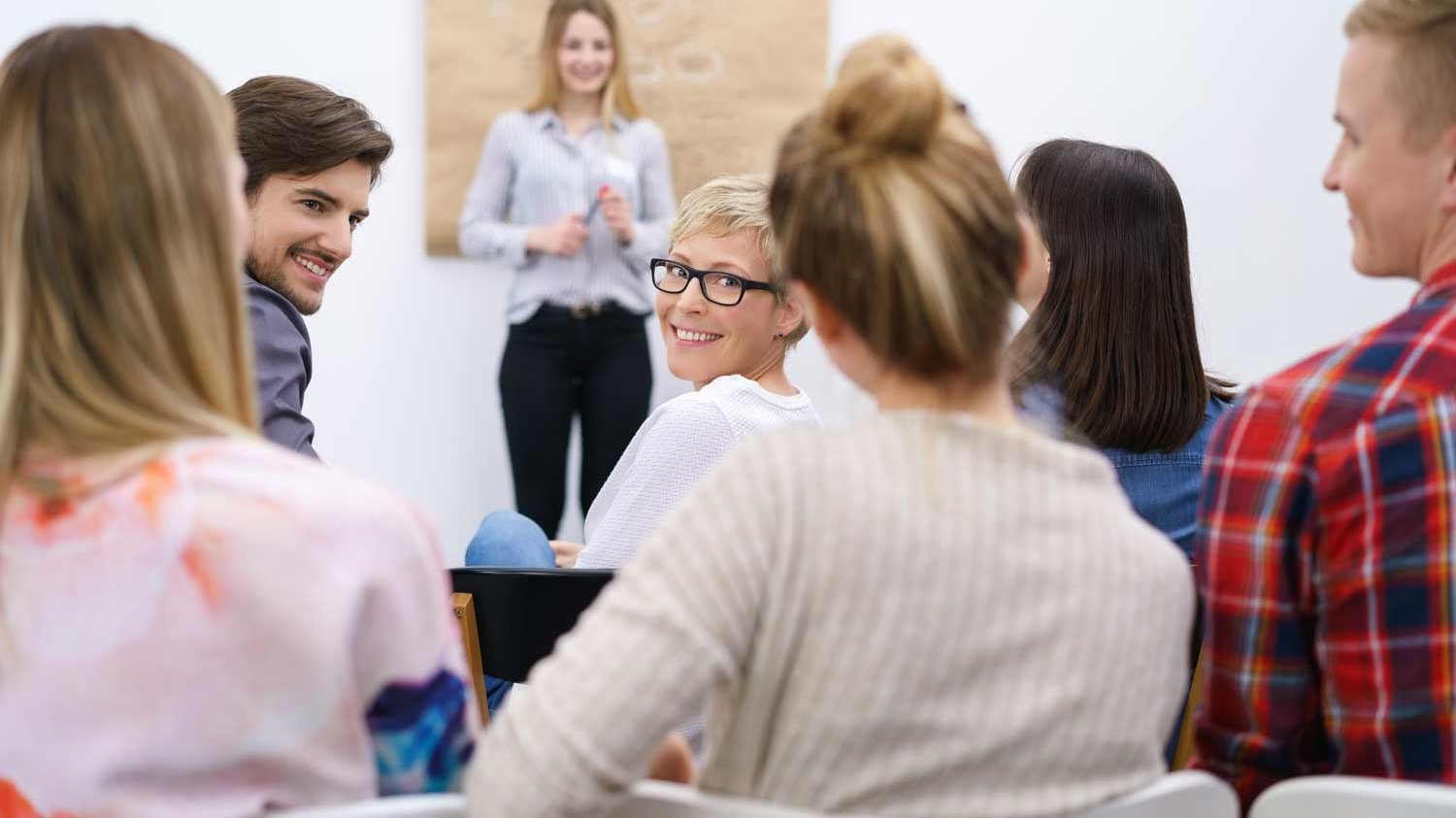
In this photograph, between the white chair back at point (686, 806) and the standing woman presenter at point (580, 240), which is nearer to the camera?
the white chair back at point (686, 806)

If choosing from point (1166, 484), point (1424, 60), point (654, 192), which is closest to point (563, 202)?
point (654, 192)

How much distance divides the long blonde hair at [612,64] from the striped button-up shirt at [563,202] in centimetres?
4

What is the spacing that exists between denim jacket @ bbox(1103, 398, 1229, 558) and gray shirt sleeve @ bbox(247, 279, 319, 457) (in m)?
1.07

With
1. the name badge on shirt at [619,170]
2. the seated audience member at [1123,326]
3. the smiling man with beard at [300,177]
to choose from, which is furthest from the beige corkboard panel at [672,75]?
the seated audience member at [1123,326]

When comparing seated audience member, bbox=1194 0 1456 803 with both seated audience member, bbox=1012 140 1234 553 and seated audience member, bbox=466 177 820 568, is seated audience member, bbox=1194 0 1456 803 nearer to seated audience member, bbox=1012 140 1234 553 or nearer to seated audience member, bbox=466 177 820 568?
seated audience member, bbox=1012 140 1234 553

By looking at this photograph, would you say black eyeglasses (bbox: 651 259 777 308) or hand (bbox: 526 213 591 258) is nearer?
black eyeglasses (bbox: 651 259 777 308)

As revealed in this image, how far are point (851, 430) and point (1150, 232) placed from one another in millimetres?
1071

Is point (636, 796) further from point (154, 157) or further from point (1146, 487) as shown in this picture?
point (1146, 487)

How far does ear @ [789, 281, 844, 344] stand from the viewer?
3.27ft

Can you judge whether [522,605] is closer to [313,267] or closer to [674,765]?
[674,765]

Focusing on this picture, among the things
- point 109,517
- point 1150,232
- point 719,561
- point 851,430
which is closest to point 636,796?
point 719,561

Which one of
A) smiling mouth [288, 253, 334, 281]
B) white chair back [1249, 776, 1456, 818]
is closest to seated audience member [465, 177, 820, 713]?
smiling mouth [288, 253, 334, 281]

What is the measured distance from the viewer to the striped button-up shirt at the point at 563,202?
404 cm

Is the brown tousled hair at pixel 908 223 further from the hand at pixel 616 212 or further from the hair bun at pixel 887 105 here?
the hand at pixel 616 212
